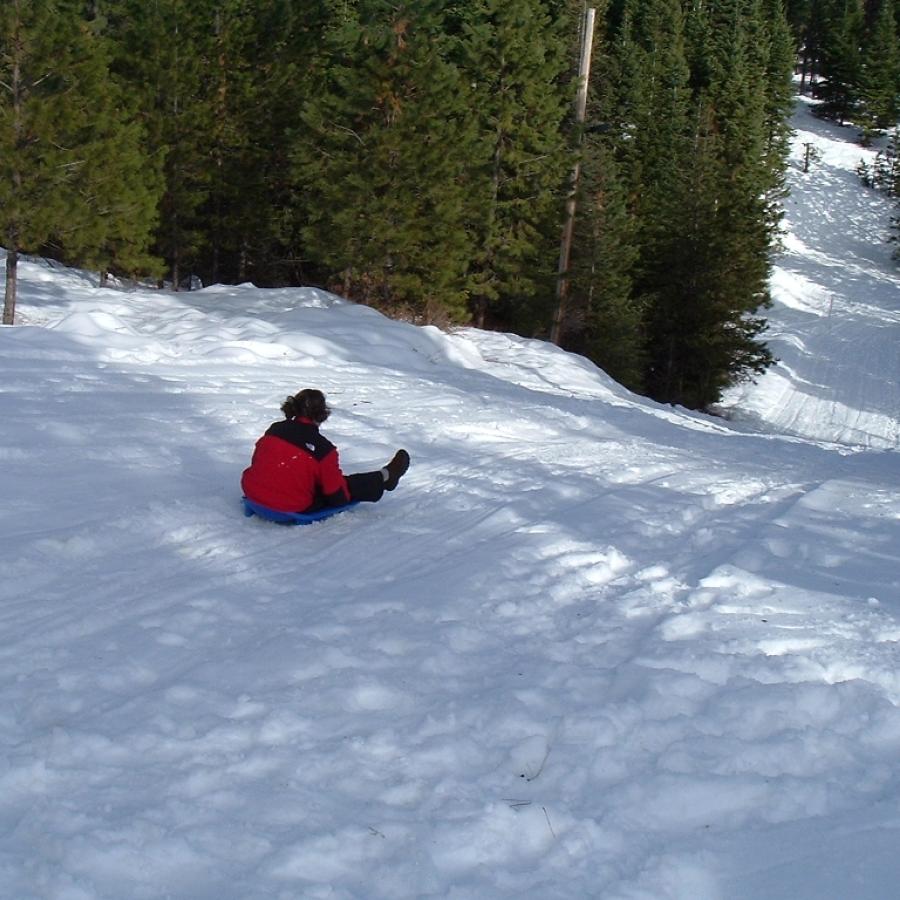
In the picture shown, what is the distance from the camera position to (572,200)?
2167 centimetres

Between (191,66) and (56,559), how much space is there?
16.9m

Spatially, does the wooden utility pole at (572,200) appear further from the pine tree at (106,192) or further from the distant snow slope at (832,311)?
the pine tree at (106,192)

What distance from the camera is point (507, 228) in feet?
72.9

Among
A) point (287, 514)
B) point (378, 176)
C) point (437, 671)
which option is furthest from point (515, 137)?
point (437, 671)

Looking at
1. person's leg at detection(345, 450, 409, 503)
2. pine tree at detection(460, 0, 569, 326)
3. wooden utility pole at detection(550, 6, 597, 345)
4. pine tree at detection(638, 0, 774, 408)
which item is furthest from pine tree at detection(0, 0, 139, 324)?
pine tree at detection(638, 0, 774, 408)

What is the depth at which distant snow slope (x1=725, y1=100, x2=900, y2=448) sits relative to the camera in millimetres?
25797

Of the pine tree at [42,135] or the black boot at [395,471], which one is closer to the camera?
the black boot at [395,471]

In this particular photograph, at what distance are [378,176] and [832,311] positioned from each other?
94.1ft

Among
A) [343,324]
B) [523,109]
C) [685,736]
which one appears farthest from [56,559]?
[523,109]

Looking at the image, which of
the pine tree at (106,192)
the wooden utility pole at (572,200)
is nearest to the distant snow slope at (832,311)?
the wooden utility pole at (572,200)

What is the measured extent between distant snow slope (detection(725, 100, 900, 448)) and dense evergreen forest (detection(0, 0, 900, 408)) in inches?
101

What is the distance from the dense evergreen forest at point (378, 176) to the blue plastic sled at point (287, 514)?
30.5 feet

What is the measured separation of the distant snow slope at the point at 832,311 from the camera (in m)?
25.8

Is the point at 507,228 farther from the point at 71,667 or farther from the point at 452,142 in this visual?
the point at 71,667
